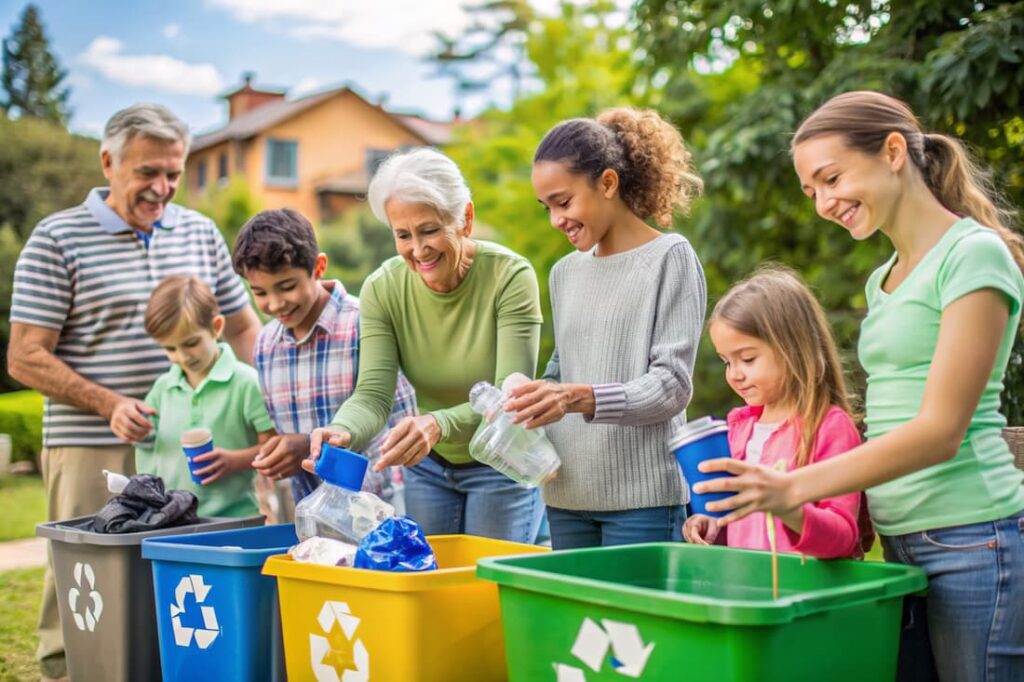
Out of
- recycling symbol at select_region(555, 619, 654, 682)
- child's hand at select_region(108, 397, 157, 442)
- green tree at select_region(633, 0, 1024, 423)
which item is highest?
green tree at select_region(633, 0, 1024, 423)

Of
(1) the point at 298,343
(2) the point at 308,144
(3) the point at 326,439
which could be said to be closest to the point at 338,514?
(3) the point at 326,439

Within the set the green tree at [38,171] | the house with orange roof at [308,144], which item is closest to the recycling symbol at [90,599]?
the green tree at [38,171]

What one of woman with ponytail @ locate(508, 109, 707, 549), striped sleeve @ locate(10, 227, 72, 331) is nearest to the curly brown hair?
woman with ponytail @ locate(508, 109, 707, 549)

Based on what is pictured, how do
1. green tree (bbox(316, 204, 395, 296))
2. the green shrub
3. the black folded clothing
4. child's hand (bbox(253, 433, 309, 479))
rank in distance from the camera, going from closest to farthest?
the black folded clothing → child's hand (bbox(253, 433, 309, 479)) → the green shrub → green tree (bbox(316, 204, 395, 296))

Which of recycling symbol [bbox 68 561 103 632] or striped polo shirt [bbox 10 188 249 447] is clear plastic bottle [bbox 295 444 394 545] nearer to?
recycling symbol [bbox 68 561 103 632]

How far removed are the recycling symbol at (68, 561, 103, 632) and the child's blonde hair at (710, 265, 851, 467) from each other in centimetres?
191

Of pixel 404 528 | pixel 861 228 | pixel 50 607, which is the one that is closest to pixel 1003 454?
pixel 861 228

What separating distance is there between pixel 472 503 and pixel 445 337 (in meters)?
0.49

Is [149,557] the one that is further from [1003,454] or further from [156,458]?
[1003,454]

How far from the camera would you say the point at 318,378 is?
350 cm

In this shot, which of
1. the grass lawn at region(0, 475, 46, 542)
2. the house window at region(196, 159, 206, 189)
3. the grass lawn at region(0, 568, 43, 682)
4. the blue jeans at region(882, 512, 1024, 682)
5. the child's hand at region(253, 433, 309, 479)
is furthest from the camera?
the house window at region(196, 159, 206, 189)

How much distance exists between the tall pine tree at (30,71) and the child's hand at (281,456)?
2679cm

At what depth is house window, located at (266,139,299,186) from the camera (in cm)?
3388

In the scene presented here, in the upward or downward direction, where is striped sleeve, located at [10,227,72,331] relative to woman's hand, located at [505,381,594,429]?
upward
